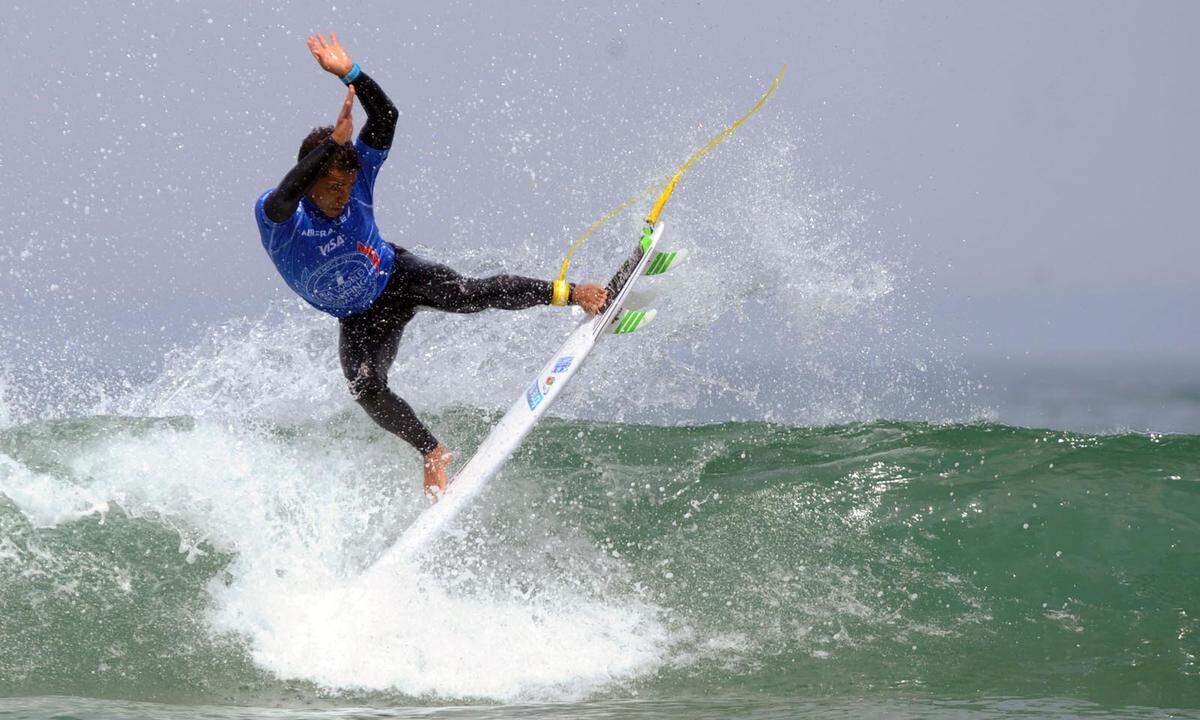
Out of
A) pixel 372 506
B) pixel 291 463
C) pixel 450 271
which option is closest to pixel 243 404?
pixel 291 463

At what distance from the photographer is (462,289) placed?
549cm

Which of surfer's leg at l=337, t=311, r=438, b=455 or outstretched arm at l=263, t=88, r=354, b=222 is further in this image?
surfer's leg at l=337, t=311, r=438, b=455

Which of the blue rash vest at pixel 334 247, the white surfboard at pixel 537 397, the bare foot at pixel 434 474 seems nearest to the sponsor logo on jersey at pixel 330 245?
the blue rash vest at pixel 334 247

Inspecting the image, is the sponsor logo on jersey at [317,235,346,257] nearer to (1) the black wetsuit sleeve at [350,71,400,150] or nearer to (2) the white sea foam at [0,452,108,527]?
(1) the black wetsuit sleeve at [350,71,400,150]

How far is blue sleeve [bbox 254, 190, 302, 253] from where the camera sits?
191 inches

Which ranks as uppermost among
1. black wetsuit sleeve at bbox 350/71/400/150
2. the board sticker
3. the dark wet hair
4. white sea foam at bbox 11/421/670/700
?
black wetsuit sleeve at bbox 350/71/400/150

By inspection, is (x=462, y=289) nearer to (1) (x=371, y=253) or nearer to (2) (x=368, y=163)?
(1) (x=371, y=253)

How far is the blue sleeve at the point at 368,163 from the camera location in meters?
5.01

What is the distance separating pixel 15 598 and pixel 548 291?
112 inches

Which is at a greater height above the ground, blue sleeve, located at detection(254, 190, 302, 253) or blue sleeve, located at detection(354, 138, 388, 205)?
blue sleeve, located at detection(354, 138, 388, 205)

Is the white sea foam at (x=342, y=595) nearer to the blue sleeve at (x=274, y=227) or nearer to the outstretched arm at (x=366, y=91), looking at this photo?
the blue sleeve at (x=274, y=227)

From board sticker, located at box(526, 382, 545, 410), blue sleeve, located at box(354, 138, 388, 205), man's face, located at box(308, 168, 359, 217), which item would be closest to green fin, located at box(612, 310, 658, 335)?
board sticker, located at box(526, 382, 545, 410)

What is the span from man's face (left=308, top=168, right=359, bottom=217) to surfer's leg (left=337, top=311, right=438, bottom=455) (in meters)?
0.79

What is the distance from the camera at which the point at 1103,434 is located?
7.31 meters
